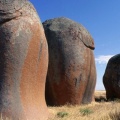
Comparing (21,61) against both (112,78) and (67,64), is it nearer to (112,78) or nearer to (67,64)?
(67,64)

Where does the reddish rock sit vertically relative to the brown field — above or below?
above

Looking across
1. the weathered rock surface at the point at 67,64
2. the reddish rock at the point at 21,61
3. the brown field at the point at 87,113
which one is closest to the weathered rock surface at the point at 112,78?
the weathered rock surface at the point at 67,64

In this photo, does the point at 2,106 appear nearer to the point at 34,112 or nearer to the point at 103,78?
the point at 34,112

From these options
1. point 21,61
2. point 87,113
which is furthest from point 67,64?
point 21,61

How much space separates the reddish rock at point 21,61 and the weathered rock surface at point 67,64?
360 cm

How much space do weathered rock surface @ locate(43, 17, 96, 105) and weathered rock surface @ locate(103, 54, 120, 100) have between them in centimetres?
306

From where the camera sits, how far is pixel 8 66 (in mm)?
5836

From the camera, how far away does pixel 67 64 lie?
10.1 m

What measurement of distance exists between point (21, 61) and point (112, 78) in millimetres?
8539

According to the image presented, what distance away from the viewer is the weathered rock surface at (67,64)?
33.3 ft

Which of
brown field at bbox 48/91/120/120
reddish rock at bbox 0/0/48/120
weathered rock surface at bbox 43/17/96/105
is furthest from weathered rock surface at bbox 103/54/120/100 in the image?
reddish rock at bbox 0/0/48/120

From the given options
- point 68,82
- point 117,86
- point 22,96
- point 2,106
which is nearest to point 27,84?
point 22,96

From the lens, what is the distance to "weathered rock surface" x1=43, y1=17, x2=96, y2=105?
1014 cm

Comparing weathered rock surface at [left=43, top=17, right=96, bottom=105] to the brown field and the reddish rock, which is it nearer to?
the brown field
